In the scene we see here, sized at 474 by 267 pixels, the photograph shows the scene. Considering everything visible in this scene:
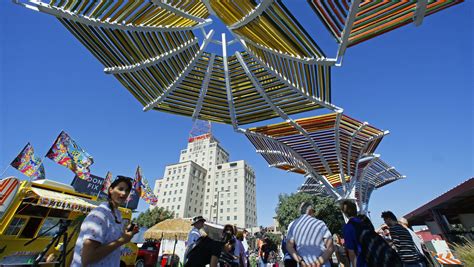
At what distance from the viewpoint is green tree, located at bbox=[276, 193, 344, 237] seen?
88.8ft

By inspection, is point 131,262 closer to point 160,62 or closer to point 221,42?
point 160,62

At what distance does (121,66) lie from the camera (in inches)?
302

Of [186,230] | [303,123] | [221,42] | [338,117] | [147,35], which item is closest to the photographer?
[147,35]

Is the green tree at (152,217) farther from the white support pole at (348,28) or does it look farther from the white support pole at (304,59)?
the white support pole at (348,28)

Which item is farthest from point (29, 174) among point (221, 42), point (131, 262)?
point (221, 42)

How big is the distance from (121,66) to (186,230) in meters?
12.2

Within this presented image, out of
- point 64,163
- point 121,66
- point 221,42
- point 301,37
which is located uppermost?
point 221,42

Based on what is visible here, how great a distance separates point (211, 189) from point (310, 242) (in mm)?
76042

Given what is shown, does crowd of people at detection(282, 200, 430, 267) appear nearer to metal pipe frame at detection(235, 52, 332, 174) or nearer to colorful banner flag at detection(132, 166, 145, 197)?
metal pipe frame at detection(235, 52, 332, 174)

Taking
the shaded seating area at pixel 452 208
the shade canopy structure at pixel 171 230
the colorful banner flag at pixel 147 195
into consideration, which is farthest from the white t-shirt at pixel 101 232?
the shade canopy structure at pixel 171 230

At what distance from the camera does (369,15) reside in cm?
486

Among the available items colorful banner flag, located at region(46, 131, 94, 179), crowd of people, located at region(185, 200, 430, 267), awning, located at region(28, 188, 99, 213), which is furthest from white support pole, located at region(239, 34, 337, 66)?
colorful banner flag, located at region(46, 131, 94, 179)

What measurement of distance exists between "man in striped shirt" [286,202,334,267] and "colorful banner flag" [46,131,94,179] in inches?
399

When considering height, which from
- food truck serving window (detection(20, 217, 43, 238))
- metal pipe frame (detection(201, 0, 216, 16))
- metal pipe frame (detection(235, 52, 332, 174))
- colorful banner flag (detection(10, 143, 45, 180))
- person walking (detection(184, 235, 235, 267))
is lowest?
person walking (detection(184, 235, 235, 267))
